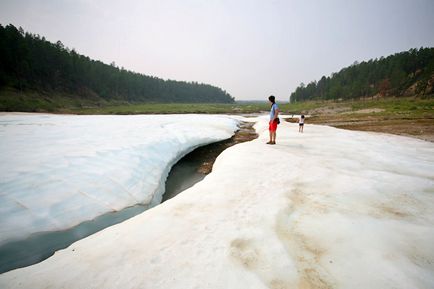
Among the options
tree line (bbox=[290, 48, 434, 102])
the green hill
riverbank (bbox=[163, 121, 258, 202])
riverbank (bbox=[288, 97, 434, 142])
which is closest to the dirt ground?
riverbank (bbox=[288, 97, 434, 142])

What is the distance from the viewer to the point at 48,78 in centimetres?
6775

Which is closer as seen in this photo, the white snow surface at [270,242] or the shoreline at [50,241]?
the white snow surface at [270,242]

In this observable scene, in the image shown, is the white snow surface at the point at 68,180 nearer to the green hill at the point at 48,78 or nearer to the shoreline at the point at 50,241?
the shoreline at the point at 50,241

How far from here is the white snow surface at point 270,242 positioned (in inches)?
108

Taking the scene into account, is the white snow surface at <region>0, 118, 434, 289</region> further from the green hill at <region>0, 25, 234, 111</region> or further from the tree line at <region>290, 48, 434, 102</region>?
the tree line at <region>290, 48, 434, 102</region>

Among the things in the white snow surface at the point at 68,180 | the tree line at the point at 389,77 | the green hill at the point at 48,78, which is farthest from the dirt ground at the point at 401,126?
the tree line at the point at 389,77

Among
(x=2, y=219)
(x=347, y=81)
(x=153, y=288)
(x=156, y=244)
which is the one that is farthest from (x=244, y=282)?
(x=347, y=81)

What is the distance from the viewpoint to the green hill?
Answer: 169ft

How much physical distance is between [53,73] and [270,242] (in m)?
90.7

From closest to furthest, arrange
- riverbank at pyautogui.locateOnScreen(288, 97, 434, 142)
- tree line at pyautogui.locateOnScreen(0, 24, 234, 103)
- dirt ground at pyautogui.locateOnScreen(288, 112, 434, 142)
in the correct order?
1. dirt ground at pyautogui.locateOnScreen(288, 112, 434, 142)
2. riverbank at pyautogui.locateOnScreen(288, 97, 434, 142)
3. tree line at pyautogui.locateOnScreen(0, 24, 234, 103)

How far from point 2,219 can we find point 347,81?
417 ft

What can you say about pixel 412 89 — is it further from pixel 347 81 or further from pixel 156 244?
pixel 156 244

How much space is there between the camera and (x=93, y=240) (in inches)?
153

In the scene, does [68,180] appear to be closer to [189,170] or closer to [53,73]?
[189,170]
